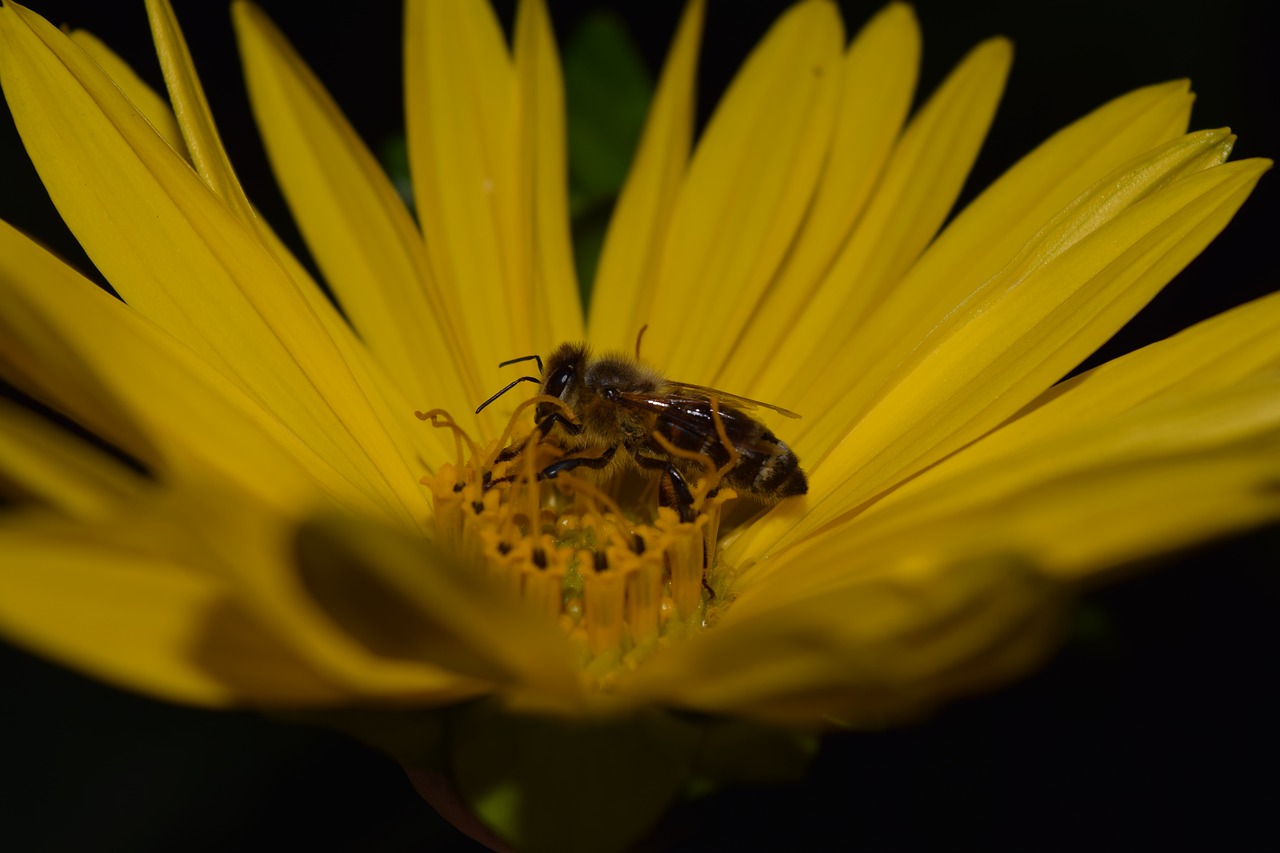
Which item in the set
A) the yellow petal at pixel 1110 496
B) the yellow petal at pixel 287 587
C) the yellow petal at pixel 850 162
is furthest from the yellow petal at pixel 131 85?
the yellow petal at pixel 1110 496

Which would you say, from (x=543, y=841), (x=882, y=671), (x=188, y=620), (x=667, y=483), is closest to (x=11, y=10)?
(x=188, y=620)

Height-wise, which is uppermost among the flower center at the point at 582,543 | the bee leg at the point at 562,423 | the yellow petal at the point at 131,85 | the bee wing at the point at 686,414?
the yellow petal at the point at 131,85

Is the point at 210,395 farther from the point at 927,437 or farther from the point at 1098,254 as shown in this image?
the point at 1098,254

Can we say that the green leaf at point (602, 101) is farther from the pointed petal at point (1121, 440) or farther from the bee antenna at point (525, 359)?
the pointed petal at point (1121, 440)

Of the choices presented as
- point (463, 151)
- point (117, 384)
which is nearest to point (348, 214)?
point (463, 151)

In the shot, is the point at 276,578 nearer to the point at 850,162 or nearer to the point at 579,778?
the point at 579,778
